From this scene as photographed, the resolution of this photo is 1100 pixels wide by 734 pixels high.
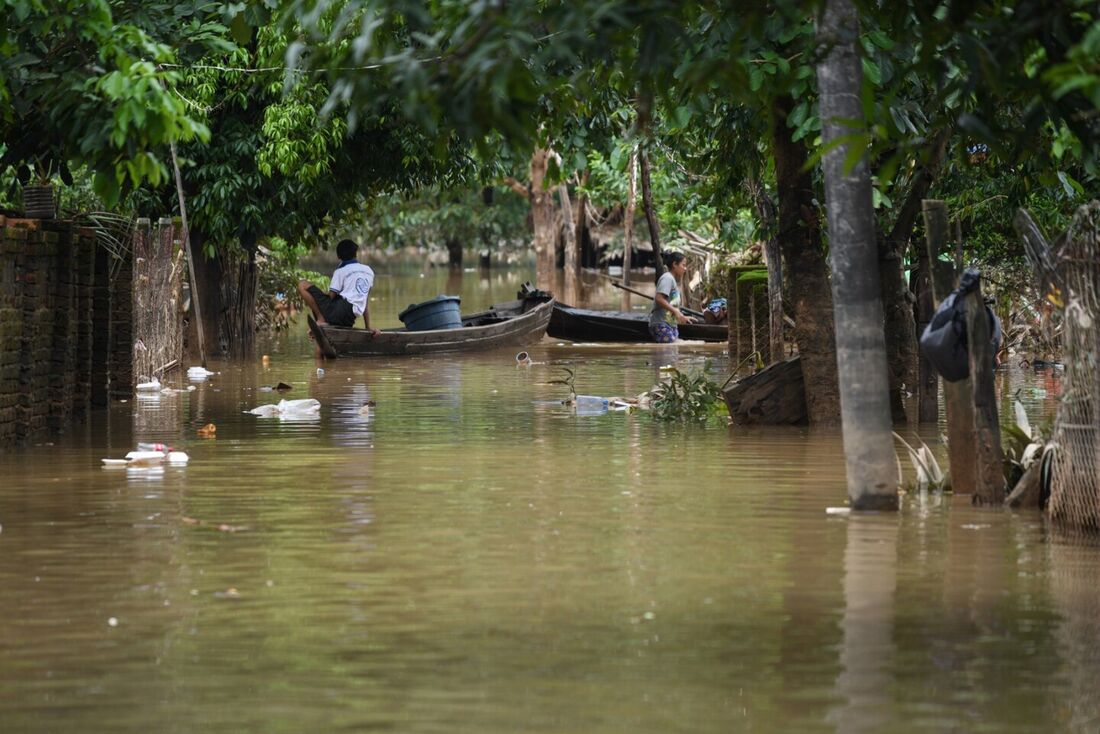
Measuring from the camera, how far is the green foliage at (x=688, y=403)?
14.8m

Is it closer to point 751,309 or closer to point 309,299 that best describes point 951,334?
point 751,309

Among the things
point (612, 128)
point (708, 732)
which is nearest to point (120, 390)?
point (612, 128)

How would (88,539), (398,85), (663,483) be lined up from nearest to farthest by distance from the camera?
(398,85) → (88,539) → (663,483)

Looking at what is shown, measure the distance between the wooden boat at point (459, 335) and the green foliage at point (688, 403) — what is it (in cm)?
867

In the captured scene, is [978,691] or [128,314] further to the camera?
[128,314]

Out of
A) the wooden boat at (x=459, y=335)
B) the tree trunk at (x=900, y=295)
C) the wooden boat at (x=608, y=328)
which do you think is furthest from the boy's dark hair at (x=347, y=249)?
the tree trunk at (x=900, y=295)

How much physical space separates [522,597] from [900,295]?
8380 millimetres

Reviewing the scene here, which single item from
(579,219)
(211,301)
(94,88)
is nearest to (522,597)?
(94,88)

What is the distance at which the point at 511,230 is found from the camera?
237 ft

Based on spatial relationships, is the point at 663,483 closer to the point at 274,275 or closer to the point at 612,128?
the point at 612,128

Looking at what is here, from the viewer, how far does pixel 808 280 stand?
14.0 meters

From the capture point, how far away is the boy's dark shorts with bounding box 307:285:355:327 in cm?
2314

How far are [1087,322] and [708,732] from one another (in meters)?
4.23

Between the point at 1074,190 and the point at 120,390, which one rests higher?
the point at 1074,190
